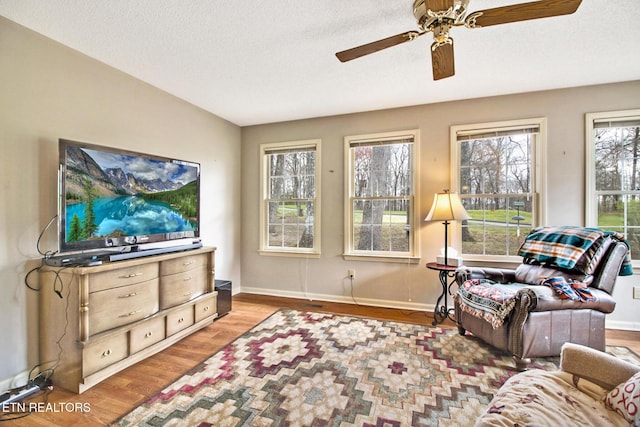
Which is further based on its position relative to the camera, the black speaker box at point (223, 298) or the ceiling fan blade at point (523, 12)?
the black speaker box at point (223, 298)

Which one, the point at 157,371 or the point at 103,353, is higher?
the point at 103,353

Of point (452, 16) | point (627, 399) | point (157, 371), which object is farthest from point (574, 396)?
point (157, 371)

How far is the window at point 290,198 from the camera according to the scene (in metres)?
3.85

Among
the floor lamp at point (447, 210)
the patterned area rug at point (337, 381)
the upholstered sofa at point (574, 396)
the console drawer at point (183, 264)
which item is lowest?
the patterned area rug at point (337, 381)

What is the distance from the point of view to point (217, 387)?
185 cm

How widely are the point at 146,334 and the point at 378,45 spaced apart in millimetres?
2744

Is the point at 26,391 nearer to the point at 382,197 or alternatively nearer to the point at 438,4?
the point at 438,4

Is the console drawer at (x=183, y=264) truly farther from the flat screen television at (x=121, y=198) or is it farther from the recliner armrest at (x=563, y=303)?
the recliner armrest at (x=563, y=303)

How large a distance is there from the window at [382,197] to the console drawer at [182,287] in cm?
178

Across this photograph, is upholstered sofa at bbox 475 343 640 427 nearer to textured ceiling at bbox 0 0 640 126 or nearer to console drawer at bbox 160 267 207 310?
textured ceiling at bbox 0 0 640 126

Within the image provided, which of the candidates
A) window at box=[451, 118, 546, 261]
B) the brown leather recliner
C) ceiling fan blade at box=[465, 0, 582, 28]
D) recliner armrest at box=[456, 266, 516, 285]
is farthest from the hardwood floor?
ceiling fan blade at box=[465, 0, 582, 28]

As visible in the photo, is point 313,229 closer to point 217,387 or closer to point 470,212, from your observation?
point 470,212

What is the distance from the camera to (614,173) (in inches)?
112

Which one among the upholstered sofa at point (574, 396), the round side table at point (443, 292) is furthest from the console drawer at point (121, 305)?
the round side table at point (443, 292)
